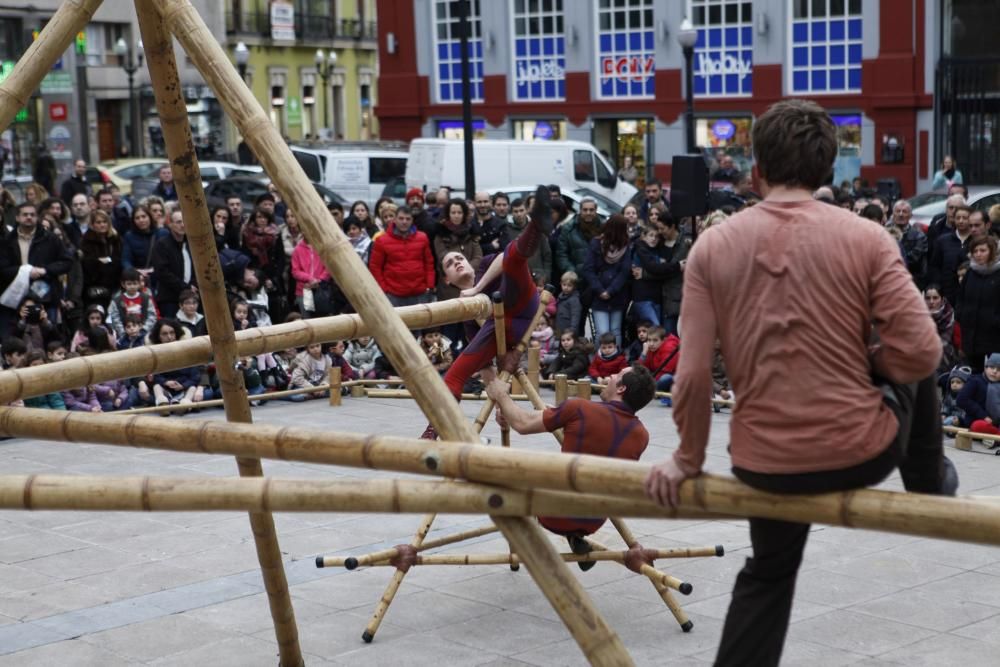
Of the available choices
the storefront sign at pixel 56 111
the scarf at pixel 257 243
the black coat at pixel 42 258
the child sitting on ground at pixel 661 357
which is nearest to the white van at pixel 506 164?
the scarf at pixel 257 243

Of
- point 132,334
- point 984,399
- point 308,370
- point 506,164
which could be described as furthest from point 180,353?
point 506,164

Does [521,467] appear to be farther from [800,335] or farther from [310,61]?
[310,61]

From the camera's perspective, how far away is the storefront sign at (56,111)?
44.6m

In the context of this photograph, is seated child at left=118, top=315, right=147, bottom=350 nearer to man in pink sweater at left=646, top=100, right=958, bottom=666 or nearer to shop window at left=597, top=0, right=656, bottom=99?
man in pink sweater at left=646, top=100, right=958, bottom=666

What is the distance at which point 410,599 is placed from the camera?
8.01m

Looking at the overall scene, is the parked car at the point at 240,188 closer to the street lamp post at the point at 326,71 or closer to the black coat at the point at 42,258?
the black coat at the point at 42,258

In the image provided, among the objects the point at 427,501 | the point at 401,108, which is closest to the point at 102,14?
the point at 401,108

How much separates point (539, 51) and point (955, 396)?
27.8m

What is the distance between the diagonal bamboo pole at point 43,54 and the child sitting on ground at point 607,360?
27.4ft

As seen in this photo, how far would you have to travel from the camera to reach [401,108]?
134 ft

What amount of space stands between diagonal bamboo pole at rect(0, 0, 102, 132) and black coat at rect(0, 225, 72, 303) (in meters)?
8.83

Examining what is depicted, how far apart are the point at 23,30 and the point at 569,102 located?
1597 cm

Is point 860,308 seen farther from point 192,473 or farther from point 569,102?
point 569,102

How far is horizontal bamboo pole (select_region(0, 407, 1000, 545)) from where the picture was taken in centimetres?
364
